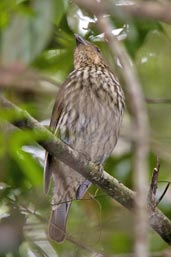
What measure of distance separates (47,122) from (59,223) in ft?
1.90

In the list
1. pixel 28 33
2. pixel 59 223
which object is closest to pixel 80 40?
pixel 59 223

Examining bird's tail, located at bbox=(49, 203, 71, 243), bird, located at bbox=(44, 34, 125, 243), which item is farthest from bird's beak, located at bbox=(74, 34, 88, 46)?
bird's tail, located at bbox=(49, 203, 71, 243)

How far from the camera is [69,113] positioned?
398 cm

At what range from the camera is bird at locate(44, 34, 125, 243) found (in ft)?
13.0

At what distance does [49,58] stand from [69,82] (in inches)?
6.8

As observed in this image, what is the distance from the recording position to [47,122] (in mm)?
4223

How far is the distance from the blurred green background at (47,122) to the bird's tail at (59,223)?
0.04 metres

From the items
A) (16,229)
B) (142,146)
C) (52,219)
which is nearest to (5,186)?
(16,229)

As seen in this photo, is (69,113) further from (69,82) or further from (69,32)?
(69,32)

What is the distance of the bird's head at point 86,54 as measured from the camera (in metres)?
4.14

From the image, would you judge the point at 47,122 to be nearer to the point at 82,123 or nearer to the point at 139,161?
the point at 82,123

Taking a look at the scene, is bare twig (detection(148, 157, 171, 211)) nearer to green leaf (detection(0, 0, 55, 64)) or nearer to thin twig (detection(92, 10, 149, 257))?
green leaf (detection(0, 0, 55, 64))

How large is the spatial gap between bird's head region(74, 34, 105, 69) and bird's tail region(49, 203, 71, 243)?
802 mm

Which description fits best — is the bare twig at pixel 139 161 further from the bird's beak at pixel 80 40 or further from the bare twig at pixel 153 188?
the bird's beak at pixel 80 40
